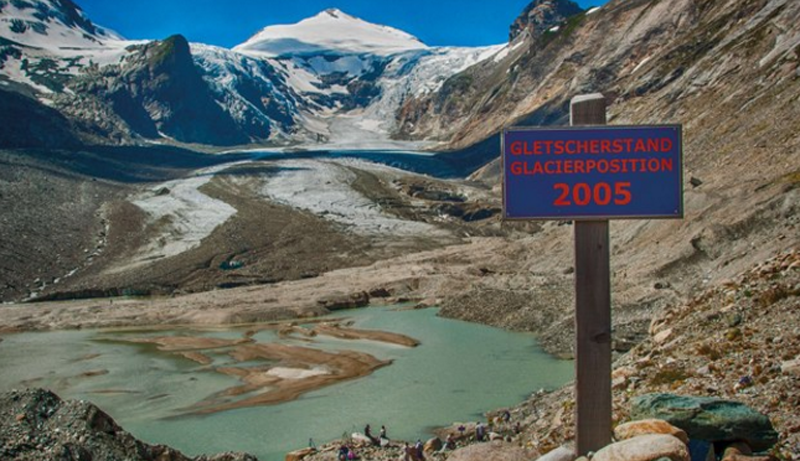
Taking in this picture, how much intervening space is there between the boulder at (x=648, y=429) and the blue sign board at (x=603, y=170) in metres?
2.26

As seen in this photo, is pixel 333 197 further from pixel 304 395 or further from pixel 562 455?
pixel 562 455

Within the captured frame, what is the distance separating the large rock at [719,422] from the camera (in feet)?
25.5

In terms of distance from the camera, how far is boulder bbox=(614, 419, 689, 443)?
7570 millimetres

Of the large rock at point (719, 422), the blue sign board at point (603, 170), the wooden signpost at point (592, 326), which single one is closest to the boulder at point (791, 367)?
the large rock at point (719, 422)

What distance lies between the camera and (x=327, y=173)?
118062 millimetres

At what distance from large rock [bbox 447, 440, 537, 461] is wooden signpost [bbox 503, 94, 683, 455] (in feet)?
10.2

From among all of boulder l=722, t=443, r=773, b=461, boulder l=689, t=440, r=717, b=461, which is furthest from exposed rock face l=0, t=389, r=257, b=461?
boulder l=722, t=443, r=773, b=461

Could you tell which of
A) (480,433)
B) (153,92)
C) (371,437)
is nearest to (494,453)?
(480,433)

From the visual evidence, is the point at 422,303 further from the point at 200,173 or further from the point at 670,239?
the point at 200,173

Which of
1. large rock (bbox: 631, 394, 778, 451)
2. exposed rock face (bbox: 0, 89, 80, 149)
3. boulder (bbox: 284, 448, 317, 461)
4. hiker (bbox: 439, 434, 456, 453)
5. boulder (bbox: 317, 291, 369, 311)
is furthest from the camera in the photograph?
exposed rock face (bbox: 0, 89, 80, 149)

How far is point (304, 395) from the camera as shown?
1128 inches

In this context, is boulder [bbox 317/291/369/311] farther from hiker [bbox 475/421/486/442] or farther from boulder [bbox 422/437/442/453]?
hiker [bbox 475/421/486/442]

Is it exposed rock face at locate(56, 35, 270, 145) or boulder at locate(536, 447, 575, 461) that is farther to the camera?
exposed rock face at locate(56, 35, 270, 145)

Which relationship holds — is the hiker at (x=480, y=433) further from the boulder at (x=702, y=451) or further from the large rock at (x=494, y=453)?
the boulder at (x=702, y=451)
